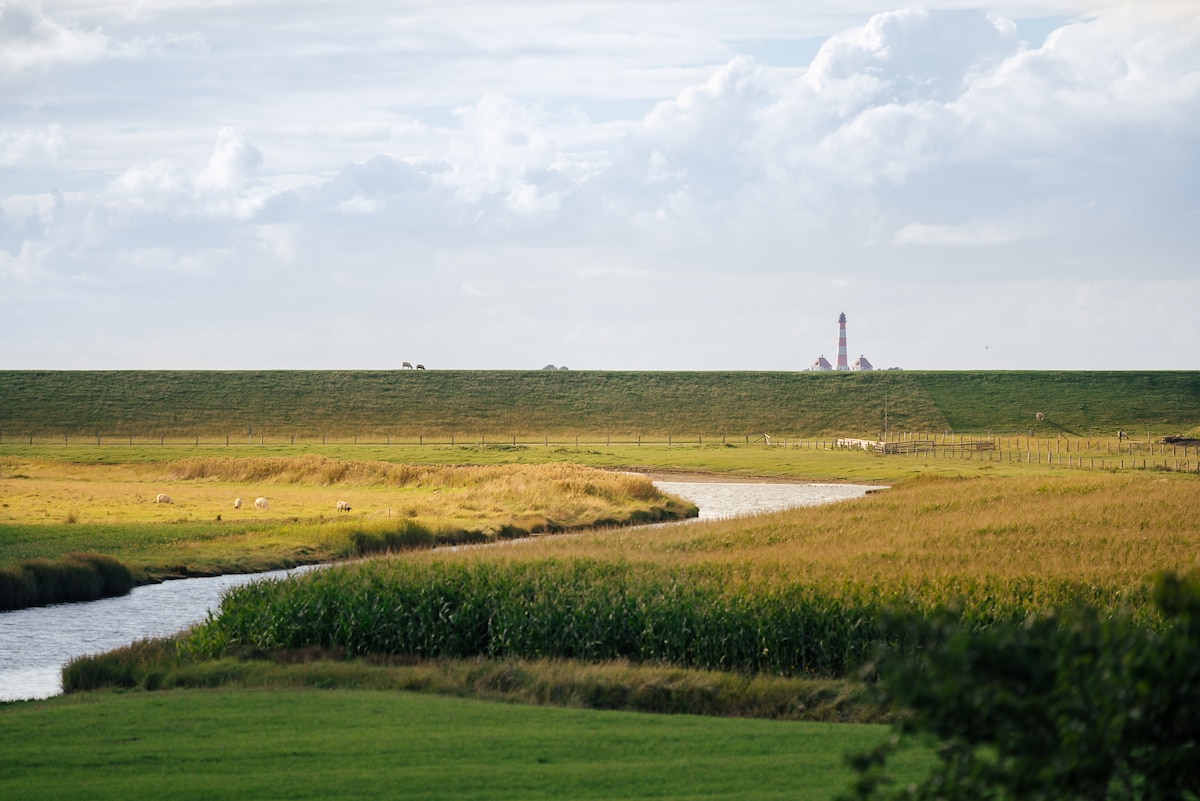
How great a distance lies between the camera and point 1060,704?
18.2 ft

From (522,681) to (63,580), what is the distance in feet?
58.6

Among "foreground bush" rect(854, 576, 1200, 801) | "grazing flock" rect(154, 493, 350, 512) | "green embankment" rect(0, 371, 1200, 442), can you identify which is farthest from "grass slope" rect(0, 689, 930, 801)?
"green embankment" rect(0, 371, 1200, 442)

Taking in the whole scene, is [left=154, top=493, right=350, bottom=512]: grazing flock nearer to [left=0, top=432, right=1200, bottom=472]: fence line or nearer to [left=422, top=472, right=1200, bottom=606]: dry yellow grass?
[left=422, top=472, right=1200, bottom=606]: dry yellow grass

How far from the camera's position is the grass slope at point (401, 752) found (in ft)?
39.6

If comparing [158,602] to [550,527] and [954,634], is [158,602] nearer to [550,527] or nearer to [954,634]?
[550,527]

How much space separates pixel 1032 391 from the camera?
146m

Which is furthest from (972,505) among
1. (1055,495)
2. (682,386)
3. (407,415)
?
(682,386)

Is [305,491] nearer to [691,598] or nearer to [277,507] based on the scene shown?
[277,507]

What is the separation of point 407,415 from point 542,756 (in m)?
115

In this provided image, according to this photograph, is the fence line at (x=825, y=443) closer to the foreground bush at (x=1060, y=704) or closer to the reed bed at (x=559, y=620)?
the reed bed at (x=559, y=620)

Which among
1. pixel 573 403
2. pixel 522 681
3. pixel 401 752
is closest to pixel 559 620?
pixel 522 681

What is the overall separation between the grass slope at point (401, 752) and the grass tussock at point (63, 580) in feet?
46.4

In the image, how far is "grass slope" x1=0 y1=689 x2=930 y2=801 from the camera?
39.6ft

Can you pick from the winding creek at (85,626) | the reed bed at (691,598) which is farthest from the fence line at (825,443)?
the winding creek at (85,626)
